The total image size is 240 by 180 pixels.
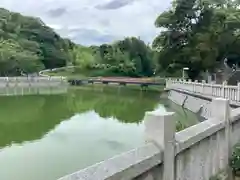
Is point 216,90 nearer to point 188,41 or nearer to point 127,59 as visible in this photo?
point 188,41

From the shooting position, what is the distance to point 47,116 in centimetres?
1834

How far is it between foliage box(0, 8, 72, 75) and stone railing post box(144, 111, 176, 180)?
119 ft

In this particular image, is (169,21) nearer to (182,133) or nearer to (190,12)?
(190,12)

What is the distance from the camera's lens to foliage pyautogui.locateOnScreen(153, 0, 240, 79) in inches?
1070

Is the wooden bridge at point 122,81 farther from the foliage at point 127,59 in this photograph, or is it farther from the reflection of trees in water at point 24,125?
the reflection of trees in water at point 24,125

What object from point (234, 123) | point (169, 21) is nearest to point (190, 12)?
point (169, 21)

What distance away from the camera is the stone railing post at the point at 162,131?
302 cm

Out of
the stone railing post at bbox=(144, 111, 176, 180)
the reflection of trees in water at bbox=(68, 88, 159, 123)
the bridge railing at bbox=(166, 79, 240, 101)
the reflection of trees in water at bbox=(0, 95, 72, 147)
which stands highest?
the stone railing post at bbox=(144, 111, 176, 180)

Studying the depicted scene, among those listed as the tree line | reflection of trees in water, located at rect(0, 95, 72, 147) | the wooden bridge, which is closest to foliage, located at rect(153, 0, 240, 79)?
the tree line

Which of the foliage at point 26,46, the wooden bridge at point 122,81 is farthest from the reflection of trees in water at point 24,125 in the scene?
the wooden bridge at point 122,81

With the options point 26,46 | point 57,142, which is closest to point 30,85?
point 26,46

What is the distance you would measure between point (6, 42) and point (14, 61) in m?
2.87

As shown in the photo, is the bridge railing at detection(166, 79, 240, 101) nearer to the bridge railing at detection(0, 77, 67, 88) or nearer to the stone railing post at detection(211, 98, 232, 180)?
the stone railing post at detection(211, 98, 232, 180)

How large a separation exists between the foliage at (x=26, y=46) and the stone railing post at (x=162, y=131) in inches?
1422
